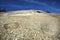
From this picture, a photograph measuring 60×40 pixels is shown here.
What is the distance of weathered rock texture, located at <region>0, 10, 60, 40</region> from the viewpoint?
2670 mm

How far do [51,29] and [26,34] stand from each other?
49 cm

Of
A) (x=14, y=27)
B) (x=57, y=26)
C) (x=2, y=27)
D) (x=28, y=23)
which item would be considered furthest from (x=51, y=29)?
(x=2, y=27)

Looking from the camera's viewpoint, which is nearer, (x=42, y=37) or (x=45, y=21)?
(x=42, y=37)

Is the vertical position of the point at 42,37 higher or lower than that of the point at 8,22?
lower

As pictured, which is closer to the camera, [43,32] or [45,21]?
[43,32]

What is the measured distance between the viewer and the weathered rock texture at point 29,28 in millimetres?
2670

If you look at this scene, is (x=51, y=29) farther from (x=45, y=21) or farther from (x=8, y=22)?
(x=8, y=22)

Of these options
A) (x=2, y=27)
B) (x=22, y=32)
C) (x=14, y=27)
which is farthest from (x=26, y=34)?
(x=2, y=27)

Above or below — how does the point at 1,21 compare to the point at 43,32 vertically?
above

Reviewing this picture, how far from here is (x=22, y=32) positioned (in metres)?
2.71

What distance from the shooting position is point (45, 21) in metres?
2.92

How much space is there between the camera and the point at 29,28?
2766mm

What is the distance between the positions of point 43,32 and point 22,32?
38 centimetres

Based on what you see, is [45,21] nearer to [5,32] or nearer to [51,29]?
[51,29]
